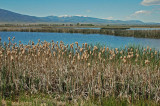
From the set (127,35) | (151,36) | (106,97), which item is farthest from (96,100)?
(127,35)

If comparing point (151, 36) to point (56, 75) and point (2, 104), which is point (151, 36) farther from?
point (2, 104)

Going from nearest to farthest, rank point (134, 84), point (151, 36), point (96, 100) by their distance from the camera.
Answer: point (96, 100), point (134, 84), point (151, 36)

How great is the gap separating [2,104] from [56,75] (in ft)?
8.03

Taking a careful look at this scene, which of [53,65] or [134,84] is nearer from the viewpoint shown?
[134,84]

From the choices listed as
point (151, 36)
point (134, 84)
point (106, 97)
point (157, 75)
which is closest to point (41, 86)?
point (106, 97)

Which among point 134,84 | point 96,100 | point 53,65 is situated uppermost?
point 53,65

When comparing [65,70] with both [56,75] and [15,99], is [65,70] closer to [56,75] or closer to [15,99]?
[56,75]

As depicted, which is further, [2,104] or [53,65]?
[53,65]

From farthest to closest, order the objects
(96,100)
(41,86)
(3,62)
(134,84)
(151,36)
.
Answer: (151,36) → (3,62) → (41,86) → (134,84) → (96,100)

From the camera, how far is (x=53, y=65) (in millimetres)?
8133

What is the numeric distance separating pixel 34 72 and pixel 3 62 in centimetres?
145

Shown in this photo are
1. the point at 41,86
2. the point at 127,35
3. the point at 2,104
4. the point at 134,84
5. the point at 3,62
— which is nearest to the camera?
the point at 2,104

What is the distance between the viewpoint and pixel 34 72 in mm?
7773

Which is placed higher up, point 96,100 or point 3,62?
point 3,62
